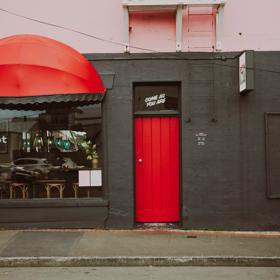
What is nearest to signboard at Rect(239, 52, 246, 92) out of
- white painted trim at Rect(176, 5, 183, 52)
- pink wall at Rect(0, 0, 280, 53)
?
pink wall at Rect(0, 0, 280, 53)

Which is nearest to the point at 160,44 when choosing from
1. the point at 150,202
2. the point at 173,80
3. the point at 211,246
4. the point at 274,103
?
the point at 173,80

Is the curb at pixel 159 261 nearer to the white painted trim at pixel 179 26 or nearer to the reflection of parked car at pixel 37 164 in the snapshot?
the reflection of parked car at pixel 37 164

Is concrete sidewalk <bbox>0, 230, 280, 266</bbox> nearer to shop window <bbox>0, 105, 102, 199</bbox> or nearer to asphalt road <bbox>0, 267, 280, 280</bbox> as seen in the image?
asphalt road <bbox>0, 267, 280, 280</bbox>

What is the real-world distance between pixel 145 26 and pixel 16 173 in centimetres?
430

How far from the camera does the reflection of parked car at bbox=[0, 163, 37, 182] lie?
1062cm

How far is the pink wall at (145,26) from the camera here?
34.2 feet

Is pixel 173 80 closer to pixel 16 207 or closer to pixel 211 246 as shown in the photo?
pixel 211 246

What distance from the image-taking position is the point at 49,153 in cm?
1058

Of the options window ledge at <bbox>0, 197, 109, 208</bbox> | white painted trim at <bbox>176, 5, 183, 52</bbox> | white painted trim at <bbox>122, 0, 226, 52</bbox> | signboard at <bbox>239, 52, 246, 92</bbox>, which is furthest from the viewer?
window ledge at <bbox>0, 197, 109, 208</bbox>

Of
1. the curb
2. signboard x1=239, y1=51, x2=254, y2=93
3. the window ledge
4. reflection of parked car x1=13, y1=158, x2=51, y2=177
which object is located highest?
signboard x1=239, y1=51, x2=254, y2=93

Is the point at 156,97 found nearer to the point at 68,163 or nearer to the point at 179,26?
the point at 179,26

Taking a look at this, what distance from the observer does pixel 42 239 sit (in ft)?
30.7

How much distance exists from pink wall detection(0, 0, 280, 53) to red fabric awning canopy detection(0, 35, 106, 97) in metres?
1.01

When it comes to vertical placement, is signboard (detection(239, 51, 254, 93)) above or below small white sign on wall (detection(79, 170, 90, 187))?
above
